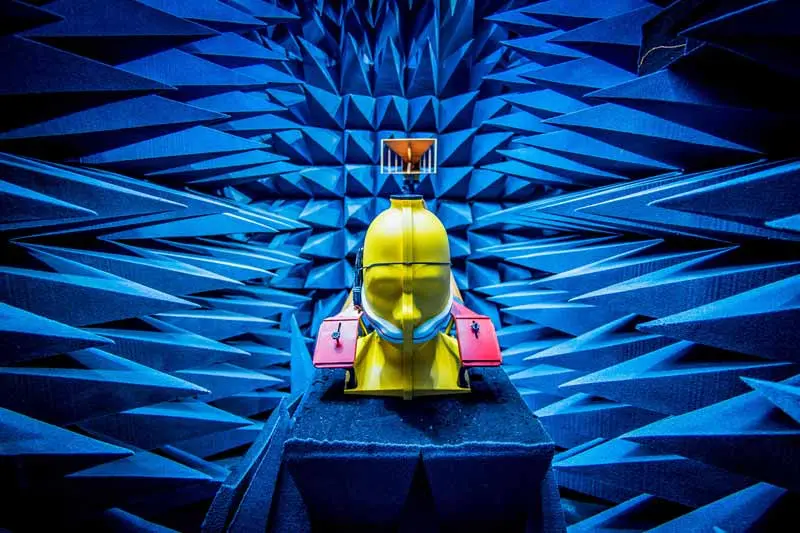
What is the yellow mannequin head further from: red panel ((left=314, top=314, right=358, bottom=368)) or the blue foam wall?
the blue foam wall

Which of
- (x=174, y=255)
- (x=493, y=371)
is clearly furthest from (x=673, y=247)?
(x=174, y=255)

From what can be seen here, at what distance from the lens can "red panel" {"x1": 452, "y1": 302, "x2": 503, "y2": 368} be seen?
6.52 ft

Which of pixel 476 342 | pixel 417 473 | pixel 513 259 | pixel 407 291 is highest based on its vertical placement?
pixel 407 291

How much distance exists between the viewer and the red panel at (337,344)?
1959mm

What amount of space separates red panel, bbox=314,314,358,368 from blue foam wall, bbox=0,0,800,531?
62 cm

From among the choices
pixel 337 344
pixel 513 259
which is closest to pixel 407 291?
pixel 337 344

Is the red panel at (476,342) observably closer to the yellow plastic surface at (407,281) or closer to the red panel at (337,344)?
the yellow plastic surface at (407,281)

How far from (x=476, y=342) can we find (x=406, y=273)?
564 millimetres

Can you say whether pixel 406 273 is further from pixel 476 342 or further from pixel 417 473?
pixel 417 473

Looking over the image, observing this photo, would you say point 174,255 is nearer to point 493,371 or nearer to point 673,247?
point 493,371

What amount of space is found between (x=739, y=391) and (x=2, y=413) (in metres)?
2.68

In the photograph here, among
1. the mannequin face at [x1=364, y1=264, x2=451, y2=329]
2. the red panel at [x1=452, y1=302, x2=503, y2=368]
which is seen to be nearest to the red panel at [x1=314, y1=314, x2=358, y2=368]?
the mannequin face at [x1=364, y1=264, x2=451, y2=329]

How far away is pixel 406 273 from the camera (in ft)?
5.64

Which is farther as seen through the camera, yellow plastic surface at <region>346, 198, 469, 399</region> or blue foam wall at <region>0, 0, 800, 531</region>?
yellow plastic surface at <region>346, 198, 469, 399</region>
